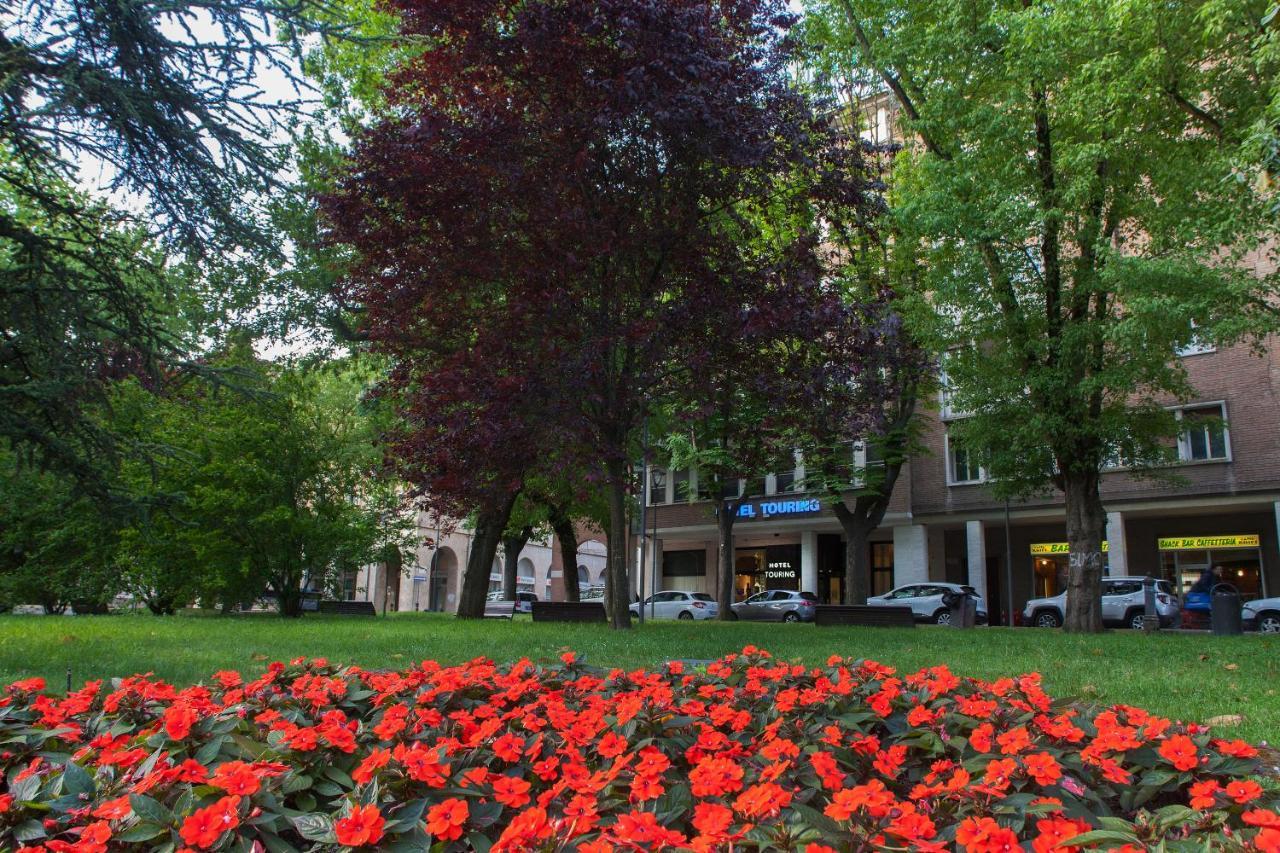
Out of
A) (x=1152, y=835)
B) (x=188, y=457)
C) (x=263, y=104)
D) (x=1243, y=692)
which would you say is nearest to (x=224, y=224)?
(x=263, y=104)

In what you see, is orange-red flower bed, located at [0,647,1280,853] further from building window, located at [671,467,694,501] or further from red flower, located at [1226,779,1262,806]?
building window, located at [671,467,694,501]

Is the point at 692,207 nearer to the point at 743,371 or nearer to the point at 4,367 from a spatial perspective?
the point at 743,371

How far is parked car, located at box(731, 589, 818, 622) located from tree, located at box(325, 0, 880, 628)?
2334 centimetres

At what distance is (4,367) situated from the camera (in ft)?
28.6

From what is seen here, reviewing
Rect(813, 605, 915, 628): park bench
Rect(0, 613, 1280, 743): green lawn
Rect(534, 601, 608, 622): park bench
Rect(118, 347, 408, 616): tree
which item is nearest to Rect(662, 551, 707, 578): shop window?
Rect(813, 605, 915, 628): park bench

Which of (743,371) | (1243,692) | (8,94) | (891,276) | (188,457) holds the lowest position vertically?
(1243,692)

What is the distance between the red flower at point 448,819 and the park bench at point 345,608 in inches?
944

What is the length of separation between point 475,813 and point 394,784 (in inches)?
11.3

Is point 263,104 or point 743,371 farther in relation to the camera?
point 743,371

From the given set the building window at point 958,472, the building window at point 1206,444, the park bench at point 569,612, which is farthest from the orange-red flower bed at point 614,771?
the building window at point 958,472

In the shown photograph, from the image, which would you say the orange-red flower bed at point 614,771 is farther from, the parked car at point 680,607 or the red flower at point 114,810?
the parked car at point 680,607

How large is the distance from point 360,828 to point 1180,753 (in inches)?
99.3

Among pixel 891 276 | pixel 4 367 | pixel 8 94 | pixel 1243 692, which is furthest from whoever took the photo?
pixel 891 276

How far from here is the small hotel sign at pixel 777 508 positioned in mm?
39000
